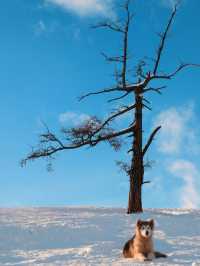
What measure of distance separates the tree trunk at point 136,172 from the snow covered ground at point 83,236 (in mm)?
1229

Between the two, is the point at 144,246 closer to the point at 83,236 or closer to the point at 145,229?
the point at 145,229

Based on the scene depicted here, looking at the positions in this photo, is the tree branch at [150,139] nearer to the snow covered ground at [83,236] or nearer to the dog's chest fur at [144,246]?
the snow covered ground at [83,236]

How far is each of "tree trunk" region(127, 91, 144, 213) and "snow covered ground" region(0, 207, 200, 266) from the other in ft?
4.03

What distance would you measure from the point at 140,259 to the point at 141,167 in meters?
12.1

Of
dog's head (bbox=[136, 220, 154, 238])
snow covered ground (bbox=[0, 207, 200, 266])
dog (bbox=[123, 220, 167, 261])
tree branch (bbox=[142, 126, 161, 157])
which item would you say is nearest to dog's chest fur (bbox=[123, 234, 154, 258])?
dog (bbox=[123, 220, 167, 261])

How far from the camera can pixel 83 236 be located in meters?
19.4

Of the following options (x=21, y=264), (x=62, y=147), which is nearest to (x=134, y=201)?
(x=62, y=147)

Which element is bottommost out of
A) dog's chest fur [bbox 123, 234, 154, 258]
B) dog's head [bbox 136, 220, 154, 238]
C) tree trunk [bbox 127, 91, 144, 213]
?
dog's chest fur [bbox 123, 234, 154, 258]

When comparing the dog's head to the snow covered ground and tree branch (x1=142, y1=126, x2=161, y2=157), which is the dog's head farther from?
tree branch (x1=142, y1=126, x2=161, y2=157)

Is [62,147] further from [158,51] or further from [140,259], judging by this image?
[140,259]

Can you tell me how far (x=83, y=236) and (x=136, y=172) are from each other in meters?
7.23

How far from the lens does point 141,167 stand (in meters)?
26.2

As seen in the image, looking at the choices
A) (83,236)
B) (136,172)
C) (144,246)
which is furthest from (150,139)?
(144,246)

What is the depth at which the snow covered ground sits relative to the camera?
1539cm
